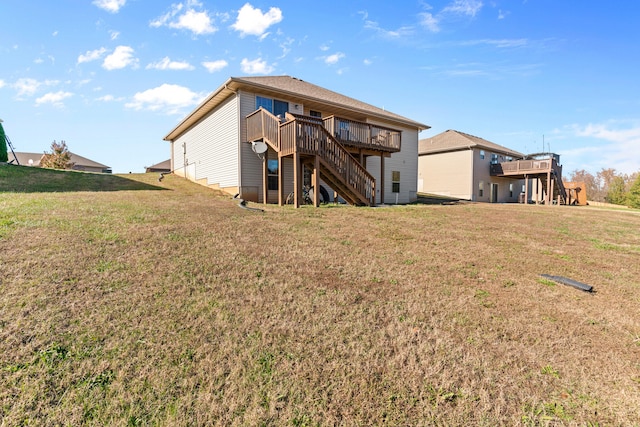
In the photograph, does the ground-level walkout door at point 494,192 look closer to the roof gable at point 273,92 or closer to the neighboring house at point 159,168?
the roof gable at point 273,92

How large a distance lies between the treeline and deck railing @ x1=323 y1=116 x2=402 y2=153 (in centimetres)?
3071

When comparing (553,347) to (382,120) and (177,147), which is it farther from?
(177,147)

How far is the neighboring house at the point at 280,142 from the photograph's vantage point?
10656 millimetres

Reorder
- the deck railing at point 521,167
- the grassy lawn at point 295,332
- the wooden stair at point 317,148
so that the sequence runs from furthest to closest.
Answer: the deck railing at point 521,167
the wooden stair at point 317,148
the grassy lawn at point 295,332

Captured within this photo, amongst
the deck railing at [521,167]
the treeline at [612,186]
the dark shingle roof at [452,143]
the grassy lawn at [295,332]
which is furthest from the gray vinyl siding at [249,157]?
the treeline at [612,186]

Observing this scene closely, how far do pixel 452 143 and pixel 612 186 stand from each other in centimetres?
2684

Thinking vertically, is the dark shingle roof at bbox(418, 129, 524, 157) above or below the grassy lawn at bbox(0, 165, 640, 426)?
above

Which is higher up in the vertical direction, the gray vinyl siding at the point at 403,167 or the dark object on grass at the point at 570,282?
the gray vinyl siding at the point at 403,167

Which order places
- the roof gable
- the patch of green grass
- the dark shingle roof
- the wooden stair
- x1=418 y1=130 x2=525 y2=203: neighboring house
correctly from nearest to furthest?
1. the wooden stair
2. the patch of green grass
3. the roof gable
4. x1=418 y1=130 x2=525 y2=203: neighboring house
5. the dark shingle roof

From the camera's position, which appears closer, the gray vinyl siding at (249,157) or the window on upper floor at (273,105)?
the gray vinyl siding at (249,157)

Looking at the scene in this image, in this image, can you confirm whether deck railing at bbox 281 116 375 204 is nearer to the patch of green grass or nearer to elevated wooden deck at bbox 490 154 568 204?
the patch of green grass

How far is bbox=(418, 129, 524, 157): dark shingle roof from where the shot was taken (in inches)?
979

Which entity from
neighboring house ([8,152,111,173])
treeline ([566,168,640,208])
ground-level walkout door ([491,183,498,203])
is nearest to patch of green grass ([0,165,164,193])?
ground-level walkout door ([491,183,498,203])

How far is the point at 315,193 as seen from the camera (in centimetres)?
1062
